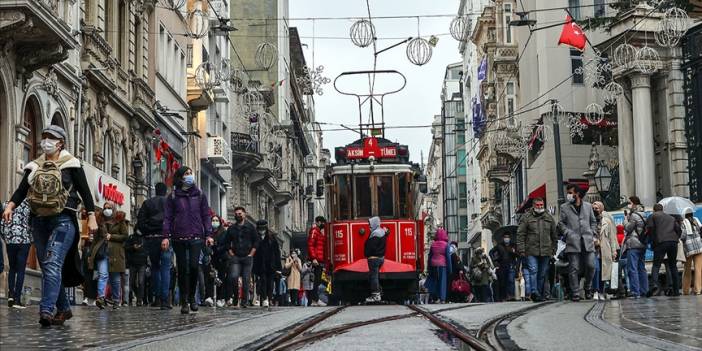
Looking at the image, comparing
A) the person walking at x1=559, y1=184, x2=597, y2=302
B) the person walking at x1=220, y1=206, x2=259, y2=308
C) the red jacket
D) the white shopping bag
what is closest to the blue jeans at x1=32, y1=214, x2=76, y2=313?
the person walking at x1=220, y1=206, x2=259, y2=308

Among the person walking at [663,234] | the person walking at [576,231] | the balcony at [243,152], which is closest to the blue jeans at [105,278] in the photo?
the person walking at [576,231]

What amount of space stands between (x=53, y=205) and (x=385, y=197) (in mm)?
16258

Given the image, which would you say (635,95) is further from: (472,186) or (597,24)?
(472,186)

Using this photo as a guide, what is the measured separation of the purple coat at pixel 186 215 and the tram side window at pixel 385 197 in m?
11.3

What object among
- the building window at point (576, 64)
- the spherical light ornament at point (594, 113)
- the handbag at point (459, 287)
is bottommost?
the handbag at point (459, 287)

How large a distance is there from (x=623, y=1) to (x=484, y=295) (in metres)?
14.2

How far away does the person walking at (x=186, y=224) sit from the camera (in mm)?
16062

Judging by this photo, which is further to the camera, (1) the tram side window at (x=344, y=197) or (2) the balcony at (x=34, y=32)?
(1) the tram side window at (x=344, y=197)

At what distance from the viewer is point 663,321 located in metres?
12.1

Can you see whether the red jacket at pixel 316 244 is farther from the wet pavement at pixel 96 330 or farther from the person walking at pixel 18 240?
the wet pavement at pixel 96 330

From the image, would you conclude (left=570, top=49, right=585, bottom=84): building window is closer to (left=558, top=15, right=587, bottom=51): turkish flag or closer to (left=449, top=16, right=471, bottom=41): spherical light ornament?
(left=558, top=15, right=587, bottom=51): turkish flag

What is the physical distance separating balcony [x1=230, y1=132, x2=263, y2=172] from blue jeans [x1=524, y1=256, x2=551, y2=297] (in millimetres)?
39004

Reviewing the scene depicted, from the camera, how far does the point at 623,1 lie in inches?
1617

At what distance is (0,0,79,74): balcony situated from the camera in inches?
915
